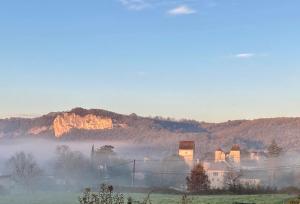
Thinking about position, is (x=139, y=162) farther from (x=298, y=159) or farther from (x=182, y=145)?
(x=298, y=159)

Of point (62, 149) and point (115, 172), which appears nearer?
point (115, 172)

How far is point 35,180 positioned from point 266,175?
6075cm

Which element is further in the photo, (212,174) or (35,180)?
(212,174)

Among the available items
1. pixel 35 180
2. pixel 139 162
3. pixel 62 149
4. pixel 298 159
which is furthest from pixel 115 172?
pixel 298 159

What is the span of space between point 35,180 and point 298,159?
3489 inches

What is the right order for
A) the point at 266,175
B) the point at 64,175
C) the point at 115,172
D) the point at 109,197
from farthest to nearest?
1. the point at 266,175
2. the point at 115,172
3. the point at 64,175
4. the point at 109,197

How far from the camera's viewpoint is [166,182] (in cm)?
12075

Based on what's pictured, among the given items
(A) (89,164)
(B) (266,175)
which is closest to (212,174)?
(B) (266,175)

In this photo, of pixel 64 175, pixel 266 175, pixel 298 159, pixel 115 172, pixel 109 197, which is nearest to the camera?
pixel 109 197

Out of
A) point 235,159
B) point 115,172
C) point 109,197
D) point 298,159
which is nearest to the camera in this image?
point 109,197

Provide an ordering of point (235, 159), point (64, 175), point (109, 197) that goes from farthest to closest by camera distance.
A: 1. point (235, 159)
2. point (64, 175)
3. point (109, 197)

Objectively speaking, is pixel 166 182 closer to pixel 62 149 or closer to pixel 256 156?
pixel 62 149

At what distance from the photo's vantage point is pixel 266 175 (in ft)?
→ 442

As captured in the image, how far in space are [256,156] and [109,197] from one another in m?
177
